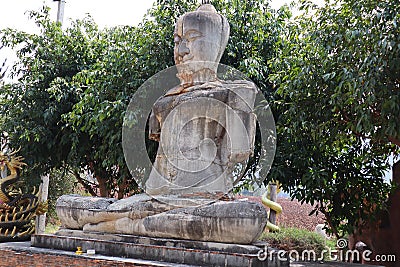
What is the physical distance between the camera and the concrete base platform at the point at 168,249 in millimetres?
6000

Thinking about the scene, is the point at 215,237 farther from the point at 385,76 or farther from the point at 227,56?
the point at 227,56

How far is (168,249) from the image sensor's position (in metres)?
Result: 6.33

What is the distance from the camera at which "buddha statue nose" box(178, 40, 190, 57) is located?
7910 mm

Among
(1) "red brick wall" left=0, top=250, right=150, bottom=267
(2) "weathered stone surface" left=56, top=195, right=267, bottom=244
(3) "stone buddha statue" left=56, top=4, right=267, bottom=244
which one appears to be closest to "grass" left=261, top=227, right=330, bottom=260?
(3) "stone buddha statue" left=56, top=4, right=267, bottom=244

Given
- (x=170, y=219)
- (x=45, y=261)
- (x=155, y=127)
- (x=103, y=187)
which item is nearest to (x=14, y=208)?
(x=45, y=261)

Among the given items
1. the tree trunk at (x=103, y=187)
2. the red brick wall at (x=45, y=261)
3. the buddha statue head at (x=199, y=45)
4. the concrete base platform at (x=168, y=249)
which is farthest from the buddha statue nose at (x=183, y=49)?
the tree trunk at (x=103, y=187)

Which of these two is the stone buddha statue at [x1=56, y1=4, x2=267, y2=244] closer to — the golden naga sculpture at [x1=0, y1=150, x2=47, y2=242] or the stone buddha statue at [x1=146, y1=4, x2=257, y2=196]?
the stone buddha statue at [x1=146, y1=4, x2=257, y2=196]

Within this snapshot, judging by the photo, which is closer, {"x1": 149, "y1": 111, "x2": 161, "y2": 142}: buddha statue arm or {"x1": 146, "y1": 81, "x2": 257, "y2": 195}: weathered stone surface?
{"x1": 146, "y1": 81, "x2": 257, "y2": 195}: weathered stone surface

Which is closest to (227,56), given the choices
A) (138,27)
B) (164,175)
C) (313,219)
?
(138,27)

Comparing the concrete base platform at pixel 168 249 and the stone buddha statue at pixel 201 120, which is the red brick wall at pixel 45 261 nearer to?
the concrete base platform at pixel 168 249

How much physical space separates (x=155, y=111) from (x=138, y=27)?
13.2 feet

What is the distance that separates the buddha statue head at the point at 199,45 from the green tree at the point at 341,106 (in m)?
1.46

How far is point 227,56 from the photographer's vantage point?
10797 mm

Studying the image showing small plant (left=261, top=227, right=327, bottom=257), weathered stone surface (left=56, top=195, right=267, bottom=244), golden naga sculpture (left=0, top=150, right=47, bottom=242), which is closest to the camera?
weathered stone surface (left=56, top=195, right=267, bottom=244)
